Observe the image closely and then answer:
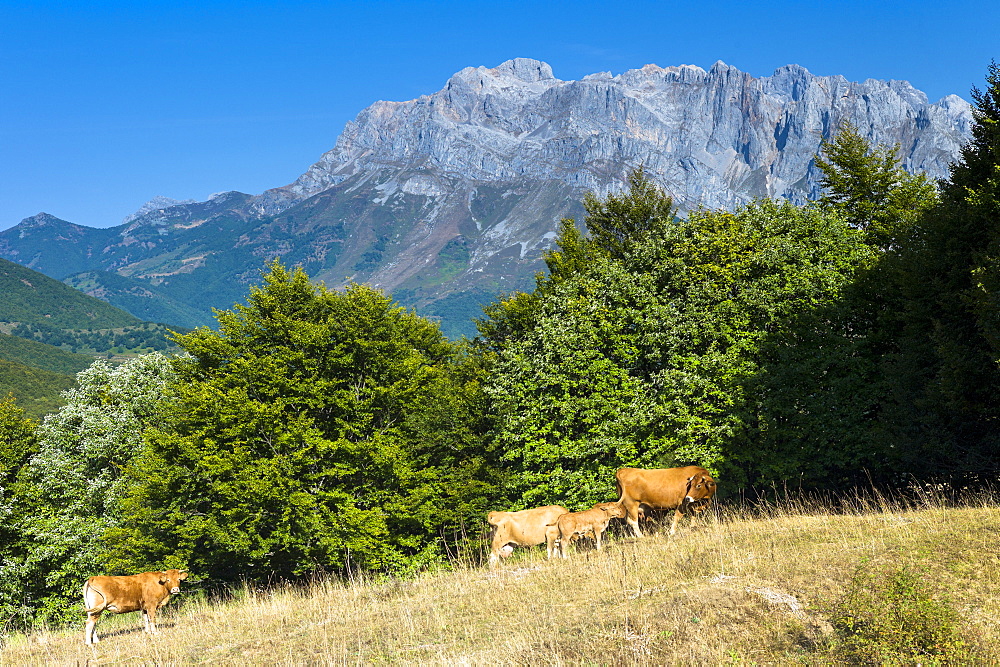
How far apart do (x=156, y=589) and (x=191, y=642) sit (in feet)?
13.2

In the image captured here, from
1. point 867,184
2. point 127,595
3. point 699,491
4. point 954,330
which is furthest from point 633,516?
point 867,184

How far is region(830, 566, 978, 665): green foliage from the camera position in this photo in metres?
7.41

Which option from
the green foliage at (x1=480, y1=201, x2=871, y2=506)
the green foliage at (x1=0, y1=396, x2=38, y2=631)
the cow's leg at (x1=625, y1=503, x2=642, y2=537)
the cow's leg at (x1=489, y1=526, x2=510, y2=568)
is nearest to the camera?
the cow's leg at (x1=489, y1=526, x2=510, y2=568)

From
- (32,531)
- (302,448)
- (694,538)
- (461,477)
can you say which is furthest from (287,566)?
(694,538)

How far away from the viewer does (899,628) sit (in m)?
7.75

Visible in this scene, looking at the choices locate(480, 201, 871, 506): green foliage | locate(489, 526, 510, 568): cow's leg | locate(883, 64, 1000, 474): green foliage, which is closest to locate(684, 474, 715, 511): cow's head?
locate(480, 201, 871, 506): green foliage

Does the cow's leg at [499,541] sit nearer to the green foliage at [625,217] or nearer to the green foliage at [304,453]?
the green foliage at [304,453]

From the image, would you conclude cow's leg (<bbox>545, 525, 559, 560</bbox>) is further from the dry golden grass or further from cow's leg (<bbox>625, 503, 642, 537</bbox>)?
cow's leg (<bbox>625, 503, 642, 537</bbox>)

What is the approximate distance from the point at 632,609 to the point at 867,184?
41.0 meters

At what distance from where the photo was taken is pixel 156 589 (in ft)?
53.5

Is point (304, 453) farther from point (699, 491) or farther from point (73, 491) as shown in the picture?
point (699, 491)

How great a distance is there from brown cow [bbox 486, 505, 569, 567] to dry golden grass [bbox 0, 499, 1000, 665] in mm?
1694

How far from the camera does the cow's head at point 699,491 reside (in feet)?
66.3

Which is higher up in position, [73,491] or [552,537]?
[73,491]
